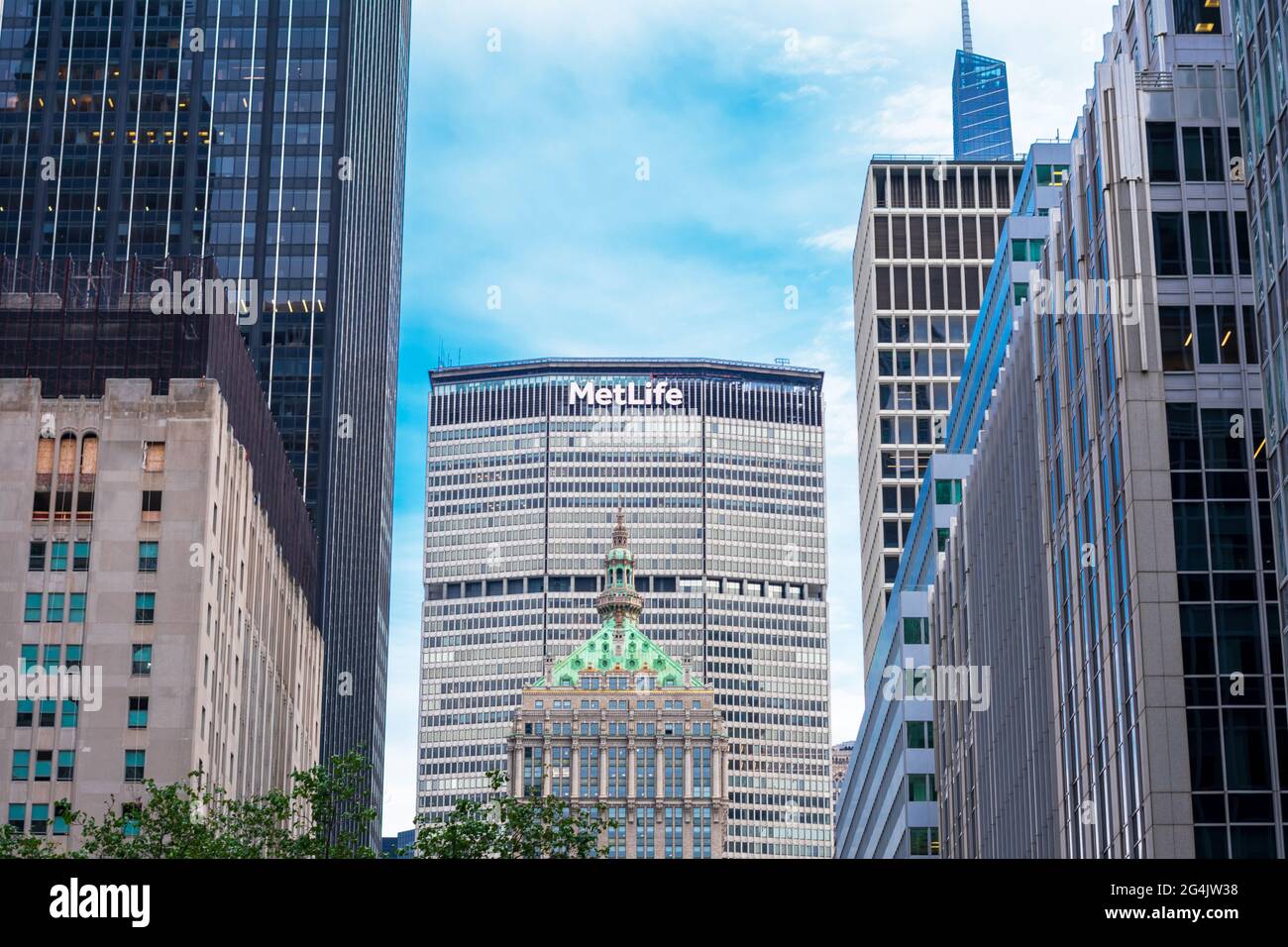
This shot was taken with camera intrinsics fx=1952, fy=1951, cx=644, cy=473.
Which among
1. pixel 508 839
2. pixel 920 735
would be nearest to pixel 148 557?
pixel 508 839

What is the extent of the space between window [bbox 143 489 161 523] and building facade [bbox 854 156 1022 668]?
297 ft

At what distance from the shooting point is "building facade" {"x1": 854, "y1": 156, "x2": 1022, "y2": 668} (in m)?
189

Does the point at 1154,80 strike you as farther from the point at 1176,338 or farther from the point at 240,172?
the point at 240,172

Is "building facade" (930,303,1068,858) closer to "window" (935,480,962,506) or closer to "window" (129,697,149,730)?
"window" (935,480,962,506)

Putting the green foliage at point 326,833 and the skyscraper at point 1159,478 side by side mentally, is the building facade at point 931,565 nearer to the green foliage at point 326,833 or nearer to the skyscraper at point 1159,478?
the skyscraper at point 1159,478

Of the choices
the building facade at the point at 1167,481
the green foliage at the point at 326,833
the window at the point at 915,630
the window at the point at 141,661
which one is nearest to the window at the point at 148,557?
the window at the point at 141,661

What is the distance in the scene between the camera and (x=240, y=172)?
590ft

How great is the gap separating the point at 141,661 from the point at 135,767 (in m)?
5.93

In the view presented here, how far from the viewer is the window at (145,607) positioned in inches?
4338

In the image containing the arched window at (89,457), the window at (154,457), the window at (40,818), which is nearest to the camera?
the window at (40,818)

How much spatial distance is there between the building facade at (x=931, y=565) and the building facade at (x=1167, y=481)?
1157 inches

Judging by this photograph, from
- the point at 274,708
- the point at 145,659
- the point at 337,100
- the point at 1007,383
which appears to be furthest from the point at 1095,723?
the point at 337,100

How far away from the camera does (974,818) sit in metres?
101

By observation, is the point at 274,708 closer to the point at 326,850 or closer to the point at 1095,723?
the point at 326,850
